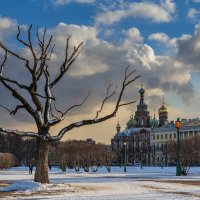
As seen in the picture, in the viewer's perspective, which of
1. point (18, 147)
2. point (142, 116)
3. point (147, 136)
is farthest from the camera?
point (142, 116)

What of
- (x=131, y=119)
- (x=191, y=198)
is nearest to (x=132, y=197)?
(x=191, y=198)

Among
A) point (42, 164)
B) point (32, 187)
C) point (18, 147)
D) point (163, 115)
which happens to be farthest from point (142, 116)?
point (32, 187)

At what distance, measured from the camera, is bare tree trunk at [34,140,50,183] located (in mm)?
29047

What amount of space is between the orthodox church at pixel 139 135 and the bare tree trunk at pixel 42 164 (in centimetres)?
13120

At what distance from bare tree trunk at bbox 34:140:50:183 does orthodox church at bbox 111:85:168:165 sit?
13120 centimetres

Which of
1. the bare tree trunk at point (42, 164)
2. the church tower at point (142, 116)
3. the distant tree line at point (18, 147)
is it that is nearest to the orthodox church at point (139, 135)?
the church tower at point (142, 116)

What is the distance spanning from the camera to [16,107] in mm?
29688

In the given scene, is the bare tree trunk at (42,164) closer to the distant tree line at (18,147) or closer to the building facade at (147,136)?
the building facade at (147,136)

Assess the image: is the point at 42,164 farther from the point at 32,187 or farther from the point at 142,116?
the point at 142,116

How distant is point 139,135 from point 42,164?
14740cm

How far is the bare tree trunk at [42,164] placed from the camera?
2905cm

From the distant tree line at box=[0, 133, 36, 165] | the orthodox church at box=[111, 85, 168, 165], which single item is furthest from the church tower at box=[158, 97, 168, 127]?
the distant tree line at box=[0, 133, 36, 165]

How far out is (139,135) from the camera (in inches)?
6914

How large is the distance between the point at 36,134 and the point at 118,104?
508 centimetres
